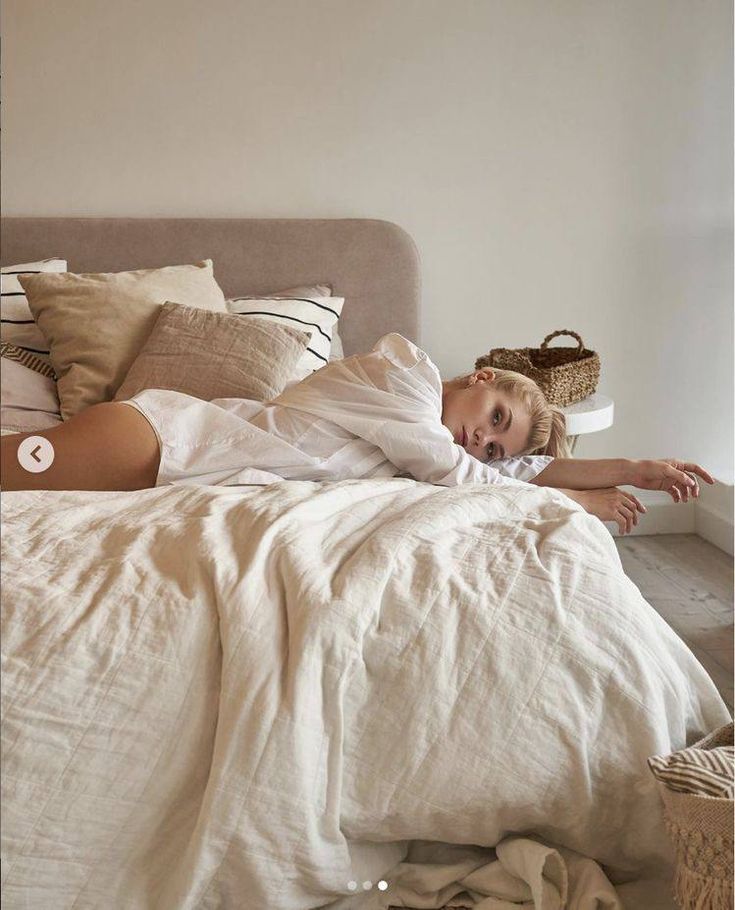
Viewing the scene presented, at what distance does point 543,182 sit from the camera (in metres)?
3.20

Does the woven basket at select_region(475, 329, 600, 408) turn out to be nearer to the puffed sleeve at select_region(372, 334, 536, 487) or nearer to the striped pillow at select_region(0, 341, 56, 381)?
the puffed sleeve at select_region(372, 334, 536, 487)

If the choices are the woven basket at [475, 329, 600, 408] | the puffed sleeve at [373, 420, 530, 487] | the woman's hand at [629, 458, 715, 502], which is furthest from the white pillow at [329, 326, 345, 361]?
the woman's hand at [629, 458, 715, 502]

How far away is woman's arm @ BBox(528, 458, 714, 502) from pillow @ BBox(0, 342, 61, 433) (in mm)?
1161

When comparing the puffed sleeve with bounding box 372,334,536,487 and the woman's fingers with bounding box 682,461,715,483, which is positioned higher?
the puffed sleeve with bounding box 372,334,536,487

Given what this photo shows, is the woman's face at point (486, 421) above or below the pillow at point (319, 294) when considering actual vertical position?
below

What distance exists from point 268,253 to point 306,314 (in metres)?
0.34

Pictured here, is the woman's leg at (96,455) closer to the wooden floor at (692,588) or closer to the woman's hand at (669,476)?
the woman's hand at (669,476)

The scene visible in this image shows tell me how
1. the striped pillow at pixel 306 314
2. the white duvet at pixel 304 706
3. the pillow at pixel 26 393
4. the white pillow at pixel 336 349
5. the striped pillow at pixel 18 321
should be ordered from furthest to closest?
the white pillow at pixel 336 349, the striped pillow at pixel 306 314, the striped pillow at pixel 18 321, the pillow at pixel 26 393, the white duvet at pixel 304 706

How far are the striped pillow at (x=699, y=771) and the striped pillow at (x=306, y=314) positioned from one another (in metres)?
1.59

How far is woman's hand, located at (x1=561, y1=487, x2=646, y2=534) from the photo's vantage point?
6.61ft

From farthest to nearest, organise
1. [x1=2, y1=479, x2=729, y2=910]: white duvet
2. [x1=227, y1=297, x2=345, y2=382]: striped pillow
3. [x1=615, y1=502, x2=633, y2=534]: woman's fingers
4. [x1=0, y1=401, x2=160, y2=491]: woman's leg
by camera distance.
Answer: [x1=227, y1=297, x2=345, y2=382]: striped pillow, [x1=615, y1=502, x2=633, y2=534]: woman's fingers, [x1=0, y1=401, x2=160, y2=491]: woman's leg, [x1=2, y1=479, x2=729, y2=910]: white duvet

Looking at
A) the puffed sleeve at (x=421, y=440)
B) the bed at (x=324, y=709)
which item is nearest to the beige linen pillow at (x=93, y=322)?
the puffed sleeve at (x=421, y=440)

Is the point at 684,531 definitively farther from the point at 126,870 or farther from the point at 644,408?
the point at 126,870

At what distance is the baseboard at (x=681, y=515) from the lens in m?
3.38
